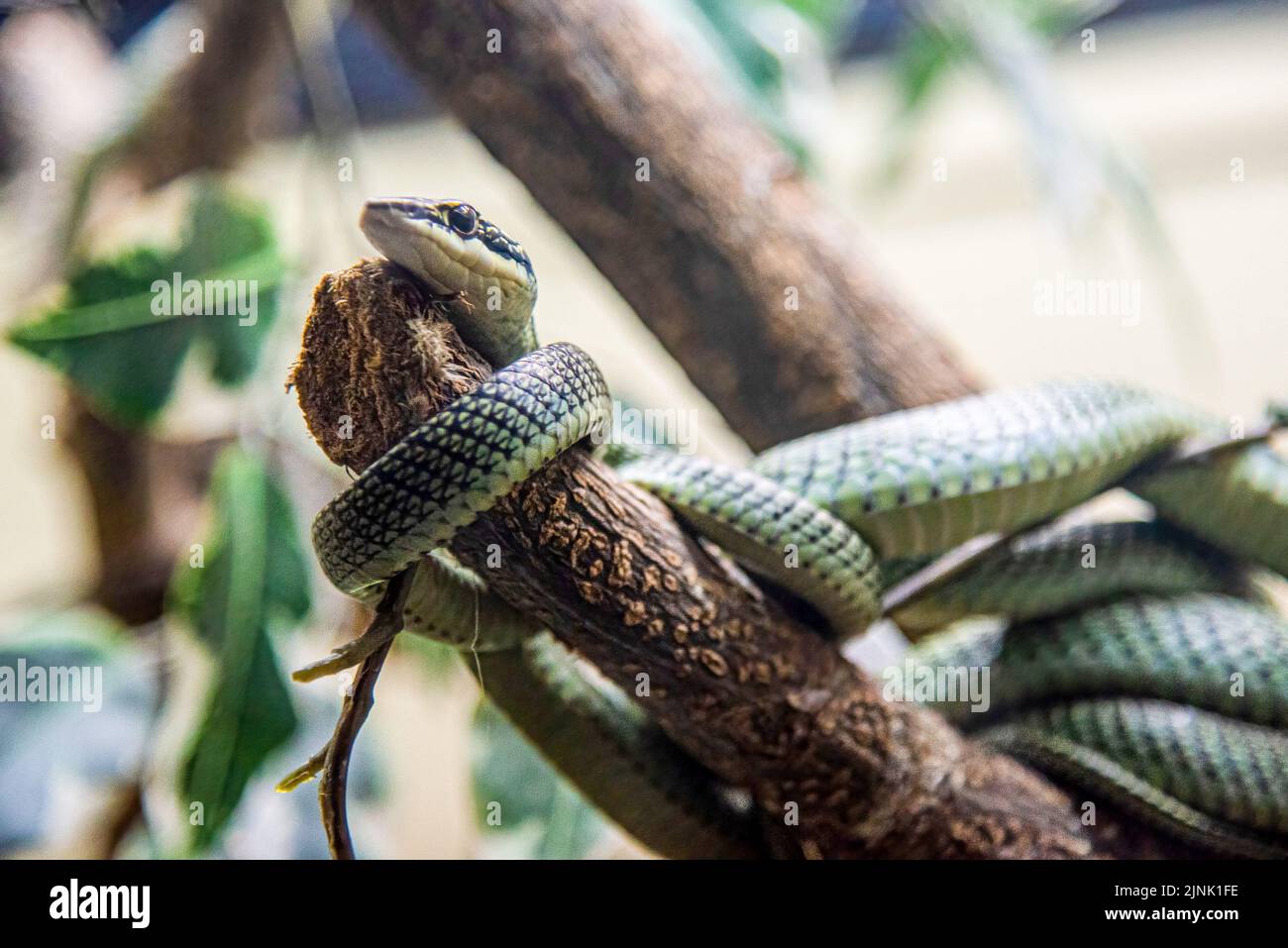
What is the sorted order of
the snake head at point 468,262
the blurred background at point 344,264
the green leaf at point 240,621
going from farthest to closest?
Result: the blurred background at point 344,264, the green leaf at point 240,621, the snake head at point 468,262

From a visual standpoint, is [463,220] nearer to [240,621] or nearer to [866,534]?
[866,534]

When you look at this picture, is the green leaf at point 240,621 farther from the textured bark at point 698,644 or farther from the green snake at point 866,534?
the textured bark at point 698,644

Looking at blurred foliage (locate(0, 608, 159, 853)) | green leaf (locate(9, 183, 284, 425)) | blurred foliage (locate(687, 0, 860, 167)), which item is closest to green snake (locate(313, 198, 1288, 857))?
blurred foliage (locate(687, 0, 860, 167))

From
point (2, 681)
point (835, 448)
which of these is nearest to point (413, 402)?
point (835, 448)

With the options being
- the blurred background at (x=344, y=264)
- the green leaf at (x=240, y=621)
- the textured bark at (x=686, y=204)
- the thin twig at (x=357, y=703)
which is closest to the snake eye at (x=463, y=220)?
the blurred background at (x=344, y=264)

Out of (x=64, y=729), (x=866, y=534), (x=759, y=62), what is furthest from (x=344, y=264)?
(x=64, y=729)

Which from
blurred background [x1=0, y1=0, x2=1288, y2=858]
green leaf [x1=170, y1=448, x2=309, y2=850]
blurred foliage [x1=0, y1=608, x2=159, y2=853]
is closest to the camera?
green leaf [x1=170, y1=448, x2=309, y2=850]

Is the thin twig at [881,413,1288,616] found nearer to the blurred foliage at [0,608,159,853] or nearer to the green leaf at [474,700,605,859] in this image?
the green leaf at [474,700,605,859]
